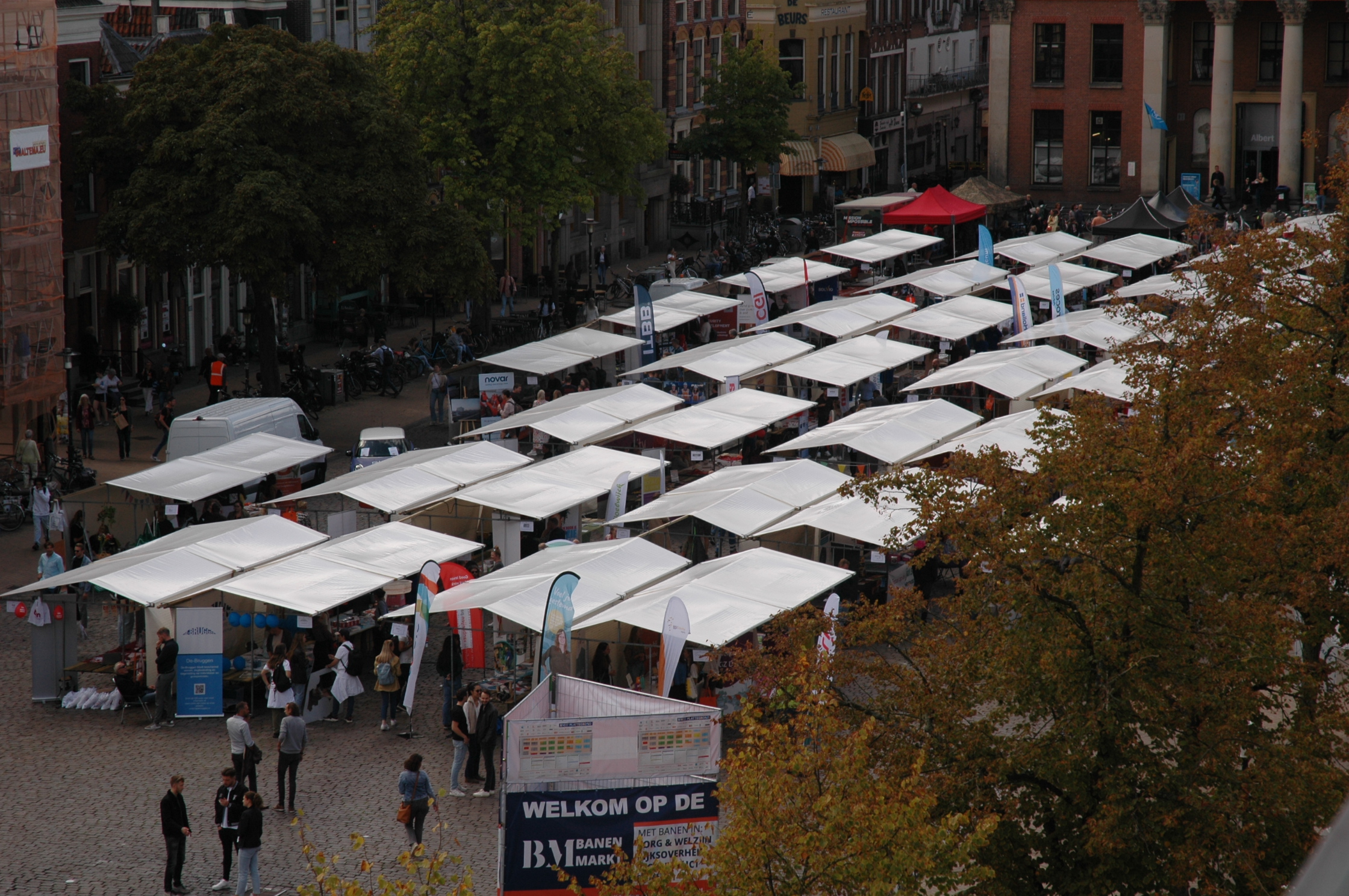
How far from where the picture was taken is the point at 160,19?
50688 millimetres

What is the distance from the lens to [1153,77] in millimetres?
76938

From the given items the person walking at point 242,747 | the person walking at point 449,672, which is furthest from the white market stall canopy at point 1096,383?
the person walking at point 242,747

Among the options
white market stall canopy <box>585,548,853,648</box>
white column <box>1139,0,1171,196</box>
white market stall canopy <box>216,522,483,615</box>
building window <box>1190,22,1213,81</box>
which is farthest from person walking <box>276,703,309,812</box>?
building window <box>1190,22,1213,81</box>

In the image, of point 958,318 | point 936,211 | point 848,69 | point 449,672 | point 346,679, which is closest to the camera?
point 346,679

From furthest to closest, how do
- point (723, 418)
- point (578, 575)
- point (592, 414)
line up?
point (592, 414), point (723, 418), point (578, 575)

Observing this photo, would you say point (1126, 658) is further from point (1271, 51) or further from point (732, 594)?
point (1271, 51)

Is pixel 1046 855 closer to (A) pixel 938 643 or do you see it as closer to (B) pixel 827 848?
(A) pixel 938 643

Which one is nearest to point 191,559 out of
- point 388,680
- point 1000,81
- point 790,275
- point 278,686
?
point 278,686

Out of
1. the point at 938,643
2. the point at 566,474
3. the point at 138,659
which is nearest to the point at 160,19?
the point at 566,474

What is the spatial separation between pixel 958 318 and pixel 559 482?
1784 centimetres

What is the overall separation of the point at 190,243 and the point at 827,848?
3159 cm

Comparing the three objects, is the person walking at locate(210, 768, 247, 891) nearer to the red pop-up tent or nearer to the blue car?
the blue car

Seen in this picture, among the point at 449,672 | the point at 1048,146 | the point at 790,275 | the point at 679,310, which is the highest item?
the point at 1048,146

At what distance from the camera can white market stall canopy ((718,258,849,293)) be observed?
49031 millimetres
